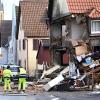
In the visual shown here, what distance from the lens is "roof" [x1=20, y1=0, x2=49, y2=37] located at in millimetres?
59062

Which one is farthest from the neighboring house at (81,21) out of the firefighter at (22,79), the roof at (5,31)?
the roof at (5,31)

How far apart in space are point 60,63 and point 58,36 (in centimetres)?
243

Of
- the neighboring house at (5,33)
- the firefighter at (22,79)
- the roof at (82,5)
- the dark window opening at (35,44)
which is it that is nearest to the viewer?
the firefighter at (22,79)

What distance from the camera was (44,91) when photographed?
102 ft

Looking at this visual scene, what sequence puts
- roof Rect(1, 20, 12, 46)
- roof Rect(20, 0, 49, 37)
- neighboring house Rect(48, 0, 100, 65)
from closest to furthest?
neighboring house Rect(48, 0, 100, 65) < roof Rect(20, 0, 49, 37) < roof Rect(1, 20, 12, 46)

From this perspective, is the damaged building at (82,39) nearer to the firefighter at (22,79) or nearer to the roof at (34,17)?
the firefighter at (22,79)

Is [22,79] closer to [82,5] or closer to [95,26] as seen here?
[95,26]

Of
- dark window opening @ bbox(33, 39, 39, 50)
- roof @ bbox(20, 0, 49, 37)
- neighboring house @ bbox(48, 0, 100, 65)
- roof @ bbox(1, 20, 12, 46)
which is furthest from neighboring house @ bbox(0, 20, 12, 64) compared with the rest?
neighboring house @ bbox(48, 0, 100, 65)

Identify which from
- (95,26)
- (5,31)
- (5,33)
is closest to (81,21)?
(95,26)

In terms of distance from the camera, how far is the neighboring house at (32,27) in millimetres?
59125

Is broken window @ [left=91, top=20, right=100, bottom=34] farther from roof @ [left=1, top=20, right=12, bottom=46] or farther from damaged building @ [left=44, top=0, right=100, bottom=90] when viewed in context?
roof @ [left=1, top=20, right=12, bottom=46]

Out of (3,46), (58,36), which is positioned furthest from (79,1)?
(3,46)

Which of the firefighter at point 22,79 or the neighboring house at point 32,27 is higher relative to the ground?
the neighboring house at point 32,27

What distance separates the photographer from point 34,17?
59875 mm
